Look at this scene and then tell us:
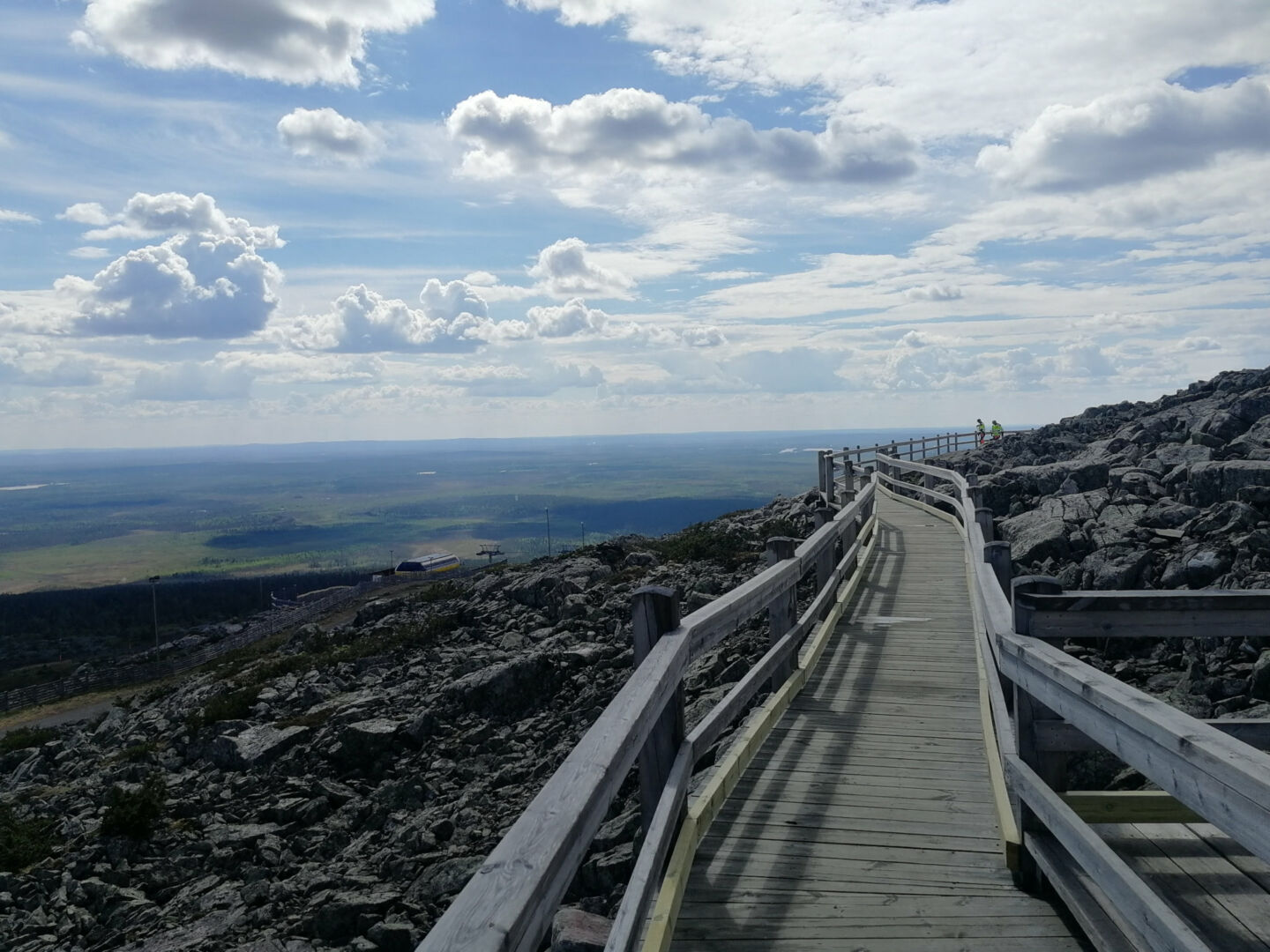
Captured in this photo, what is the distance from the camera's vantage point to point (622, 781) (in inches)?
125

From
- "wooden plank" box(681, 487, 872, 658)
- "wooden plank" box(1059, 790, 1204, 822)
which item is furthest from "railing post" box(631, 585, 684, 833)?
"wooden plank" box(1059, 790, 1204, 822)

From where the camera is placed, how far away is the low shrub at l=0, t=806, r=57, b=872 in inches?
525

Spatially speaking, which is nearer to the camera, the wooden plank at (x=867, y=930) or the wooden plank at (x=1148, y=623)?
the wooden plank at (x=867, y=930)

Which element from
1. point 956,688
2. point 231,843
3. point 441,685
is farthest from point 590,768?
point 441,685

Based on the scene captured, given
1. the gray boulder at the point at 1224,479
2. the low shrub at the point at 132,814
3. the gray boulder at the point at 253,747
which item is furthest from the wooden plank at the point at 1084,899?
the gray boulder at the point at 253,747

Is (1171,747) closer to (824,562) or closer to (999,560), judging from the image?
(999,560)

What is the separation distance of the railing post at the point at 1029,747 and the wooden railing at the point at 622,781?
61.3 inches

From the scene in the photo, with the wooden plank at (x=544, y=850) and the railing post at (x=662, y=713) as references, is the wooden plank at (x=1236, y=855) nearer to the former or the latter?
the railing post at (x=662, y=713)

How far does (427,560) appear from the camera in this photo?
93.7 meters

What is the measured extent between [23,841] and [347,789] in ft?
17.0

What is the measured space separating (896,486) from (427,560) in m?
72.3

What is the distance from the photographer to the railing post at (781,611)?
25.0 ft

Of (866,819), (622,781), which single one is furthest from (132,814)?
(622,781)

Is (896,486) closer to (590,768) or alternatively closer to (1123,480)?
(1123,480)
